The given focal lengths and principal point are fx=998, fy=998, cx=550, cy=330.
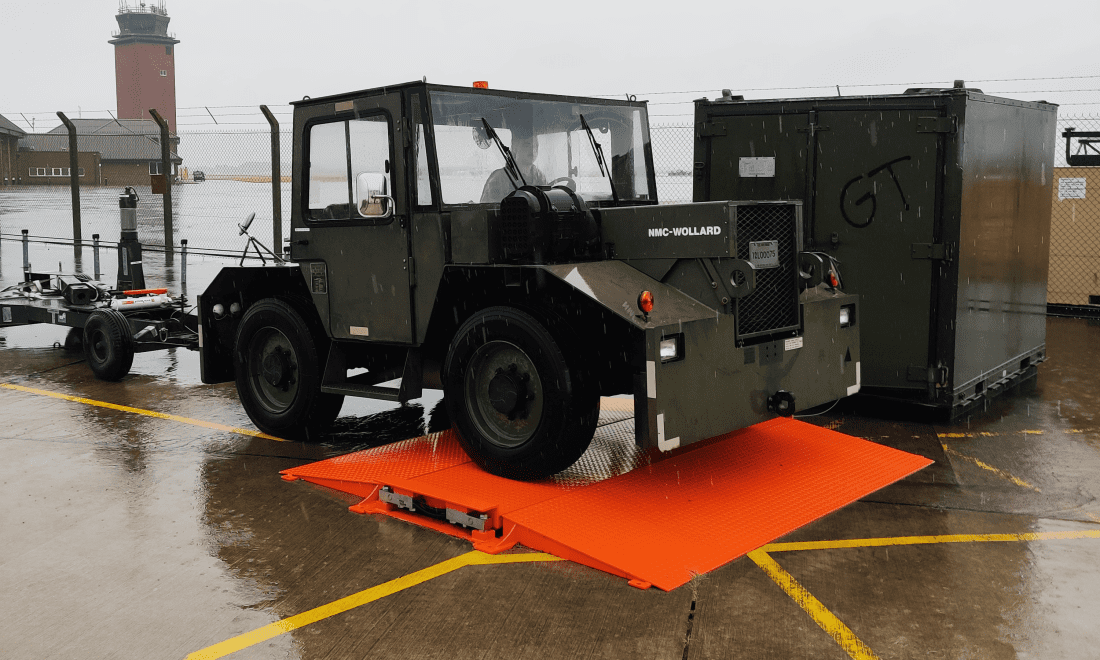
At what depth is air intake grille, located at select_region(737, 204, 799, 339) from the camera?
545 centimetres

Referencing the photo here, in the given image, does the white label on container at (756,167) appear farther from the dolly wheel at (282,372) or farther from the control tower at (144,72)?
the control tower at (144,72)

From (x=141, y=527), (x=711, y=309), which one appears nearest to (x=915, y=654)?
(x=711, y=309)

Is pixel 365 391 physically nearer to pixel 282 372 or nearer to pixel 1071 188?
pixel 282 372

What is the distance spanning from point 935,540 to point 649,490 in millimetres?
1472

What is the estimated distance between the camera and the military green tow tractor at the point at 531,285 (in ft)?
17.4

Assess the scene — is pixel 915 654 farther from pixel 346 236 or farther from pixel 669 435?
pixel 346 236

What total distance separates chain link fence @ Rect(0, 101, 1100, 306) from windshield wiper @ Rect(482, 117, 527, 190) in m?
1.29

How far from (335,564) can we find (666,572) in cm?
154

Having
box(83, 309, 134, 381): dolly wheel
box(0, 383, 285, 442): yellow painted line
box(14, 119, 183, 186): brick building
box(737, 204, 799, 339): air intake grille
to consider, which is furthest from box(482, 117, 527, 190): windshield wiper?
box(14, 119, 183, 186): brick building

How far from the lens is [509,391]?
5520 mm

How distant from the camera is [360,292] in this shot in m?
6.34

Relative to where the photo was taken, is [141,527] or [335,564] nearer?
[335,564]

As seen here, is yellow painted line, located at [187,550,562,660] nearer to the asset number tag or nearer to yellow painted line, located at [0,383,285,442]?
the asset number tag

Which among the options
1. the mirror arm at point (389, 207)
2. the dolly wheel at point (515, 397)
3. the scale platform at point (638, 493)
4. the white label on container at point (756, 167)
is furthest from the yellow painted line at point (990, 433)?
the mirror arm at point (389, 207)
